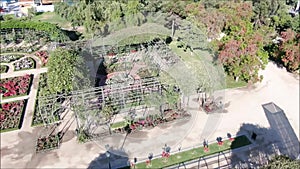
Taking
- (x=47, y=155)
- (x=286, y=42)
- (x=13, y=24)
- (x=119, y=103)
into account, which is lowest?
(x=47, y=155)

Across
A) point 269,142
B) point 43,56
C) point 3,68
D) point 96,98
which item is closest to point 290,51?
point 269,142

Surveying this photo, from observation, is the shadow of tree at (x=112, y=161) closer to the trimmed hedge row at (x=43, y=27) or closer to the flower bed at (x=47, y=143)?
the flower bed at (x=47, y=143)

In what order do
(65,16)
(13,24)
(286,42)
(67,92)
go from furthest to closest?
(65,16)
(13,24)
(286,42)
(67,92)

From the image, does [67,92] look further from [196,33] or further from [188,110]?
[196,33]

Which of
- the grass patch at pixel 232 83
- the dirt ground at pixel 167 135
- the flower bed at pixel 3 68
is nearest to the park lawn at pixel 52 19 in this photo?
the flower bed at pixel 3 68

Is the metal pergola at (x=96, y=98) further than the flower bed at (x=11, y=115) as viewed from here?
No

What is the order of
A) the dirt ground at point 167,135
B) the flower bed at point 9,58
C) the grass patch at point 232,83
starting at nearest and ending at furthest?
1. the dirt ground at point 167,135
2. the grass patch at point 232,83
3. the flower bed at point 9,58

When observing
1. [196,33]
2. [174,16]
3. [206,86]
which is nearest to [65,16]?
[174,16]
